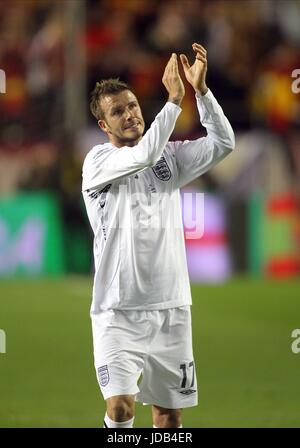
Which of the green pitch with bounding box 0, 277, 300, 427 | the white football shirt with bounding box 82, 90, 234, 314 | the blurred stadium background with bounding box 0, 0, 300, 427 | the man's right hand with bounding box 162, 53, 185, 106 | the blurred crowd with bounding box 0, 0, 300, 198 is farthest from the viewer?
the blurred crowd with bounding box 0, 0, 300, 198

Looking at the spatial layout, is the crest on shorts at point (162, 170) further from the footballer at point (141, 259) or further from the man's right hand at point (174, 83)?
the man's right hand at point (174, 83)

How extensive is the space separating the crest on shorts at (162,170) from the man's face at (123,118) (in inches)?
6.9

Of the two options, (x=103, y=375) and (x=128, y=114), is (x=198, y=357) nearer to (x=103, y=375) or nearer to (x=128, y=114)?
(x=103, y=375)

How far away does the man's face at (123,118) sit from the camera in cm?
602

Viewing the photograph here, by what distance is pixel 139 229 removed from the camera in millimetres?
5996

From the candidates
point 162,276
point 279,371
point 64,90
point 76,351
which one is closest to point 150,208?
point 162,276

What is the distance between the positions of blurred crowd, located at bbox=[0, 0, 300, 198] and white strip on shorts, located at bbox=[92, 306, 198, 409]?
429 inches

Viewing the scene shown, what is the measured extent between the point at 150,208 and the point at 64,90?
12080mm

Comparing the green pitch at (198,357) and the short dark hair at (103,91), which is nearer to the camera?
the short dark hair at (103,91)

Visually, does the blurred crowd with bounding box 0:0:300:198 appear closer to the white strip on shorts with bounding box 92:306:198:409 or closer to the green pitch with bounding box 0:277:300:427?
the green pitch with bounding box 0:277:300:427

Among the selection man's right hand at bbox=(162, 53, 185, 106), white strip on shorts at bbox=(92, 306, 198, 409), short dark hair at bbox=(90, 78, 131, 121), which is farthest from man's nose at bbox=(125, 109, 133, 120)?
white strip on shorts at bbox=(92, 306, 198, 409)

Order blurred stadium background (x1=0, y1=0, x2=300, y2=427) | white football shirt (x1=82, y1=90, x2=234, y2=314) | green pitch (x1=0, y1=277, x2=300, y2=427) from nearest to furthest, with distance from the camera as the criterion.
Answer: white football shirt (x1=82, y1=90, x2=234, y2=314) → green pitch (x1=0, y1=277, x2=300, y2=427) → blurred stadium background (x1=0, y1=0, x2=300, y2=427)

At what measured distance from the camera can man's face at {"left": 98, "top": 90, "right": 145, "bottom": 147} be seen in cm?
602

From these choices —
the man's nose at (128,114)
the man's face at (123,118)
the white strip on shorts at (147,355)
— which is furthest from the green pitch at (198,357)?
the man's nose at (128,114)
